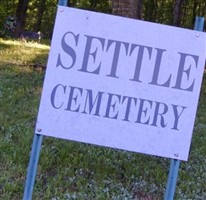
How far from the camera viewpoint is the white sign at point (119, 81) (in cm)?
331

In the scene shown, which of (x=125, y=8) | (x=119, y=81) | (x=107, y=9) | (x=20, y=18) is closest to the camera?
(x=119, y=81)

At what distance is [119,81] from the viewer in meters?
3.33

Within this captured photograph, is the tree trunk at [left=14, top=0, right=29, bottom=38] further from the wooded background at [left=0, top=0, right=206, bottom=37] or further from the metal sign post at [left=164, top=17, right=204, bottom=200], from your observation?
the metal sign post at [left=164, top=17, right=204, bottom=200]

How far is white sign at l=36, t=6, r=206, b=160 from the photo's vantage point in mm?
3309

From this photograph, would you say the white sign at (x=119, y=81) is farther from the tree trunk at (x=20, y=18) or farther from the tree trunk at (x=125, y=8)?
the tree trunk at (x=20, y=18)

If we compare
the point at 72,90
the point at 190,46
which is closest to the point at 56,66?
the point at 72,90

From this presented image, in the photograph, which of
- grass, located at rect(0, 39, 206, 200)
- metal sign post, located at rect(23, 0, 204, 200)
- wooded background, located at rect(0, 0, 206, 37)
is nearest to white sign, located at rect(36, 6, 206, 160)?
metal sign post, located at rect(23, 0, 204, 200)

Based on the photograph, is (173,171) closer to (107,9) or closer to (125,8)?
(125,8)

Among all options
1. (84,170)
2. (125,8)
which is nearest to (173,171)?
(84,170)

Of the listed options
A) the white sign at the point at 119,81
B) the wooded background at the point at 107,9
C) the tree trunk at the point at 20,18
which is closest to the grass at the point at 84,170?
the white sign at the point at 119,81

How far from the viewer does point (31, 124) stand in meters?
6.07

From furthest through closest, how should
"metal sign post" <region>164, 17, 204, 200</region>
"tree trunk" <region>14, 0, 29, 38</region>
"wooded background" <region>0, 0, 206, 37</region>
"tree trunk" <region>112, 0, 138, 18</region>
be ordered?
"wooded background" <region>0, 0, 206, 37</region> < "tree trunk" <region>14, 0, 29, 38</region> < "tree trunk" <region>112, 0, 138, 18</region> < "metal sign post" <region>164, 17, 204, 200</region>

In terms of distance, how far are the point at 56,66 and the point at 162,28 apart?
29.6 inches

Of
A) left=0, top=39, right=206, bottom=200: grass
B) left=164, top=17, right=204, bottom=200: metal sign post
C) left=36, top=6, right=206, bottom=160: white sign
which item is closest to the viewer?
left=36, top=6, right=206, bottom=160: white sign
